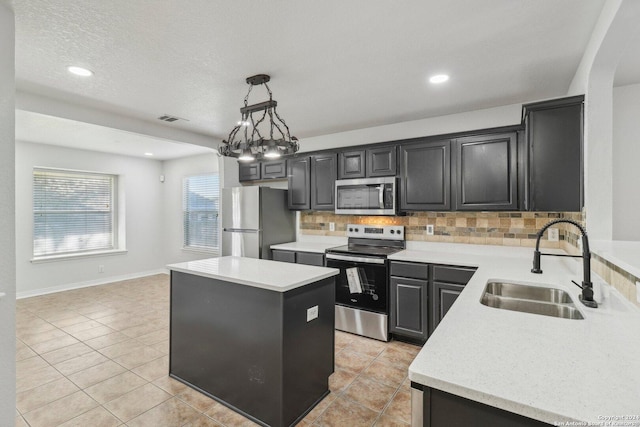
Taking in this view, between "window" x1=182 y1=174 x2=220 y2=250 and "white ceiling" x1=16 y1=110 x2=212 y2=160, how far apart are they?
1.95 ft

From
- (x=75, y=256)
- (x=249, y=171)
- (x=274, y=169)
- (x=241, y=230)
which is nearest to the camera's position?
(x=241, y=230)

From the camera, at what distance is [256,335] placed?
6.75 feet

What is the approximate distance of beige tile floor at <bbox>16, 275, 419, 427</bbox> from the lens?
6.85ft

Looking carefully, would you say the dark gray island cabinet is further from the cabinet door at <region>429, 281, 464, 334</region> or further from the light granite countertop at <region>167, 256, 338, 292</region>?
the cabinet door at <region>429, 281, 464, 334</region>

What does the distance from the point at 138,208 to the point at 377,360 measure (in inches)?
217

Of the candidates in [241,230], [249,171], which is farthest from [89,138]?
[241,230]

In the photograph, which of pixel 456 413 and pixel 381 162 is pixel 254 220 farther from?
pixel 456 413

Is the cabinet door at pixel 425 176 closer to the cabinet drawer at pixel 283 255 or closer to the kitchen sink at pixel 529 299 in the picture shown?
the kitchen sink at pixel 529 299

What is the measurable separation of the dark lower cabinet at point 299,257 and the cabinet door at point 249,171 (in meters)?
1.34

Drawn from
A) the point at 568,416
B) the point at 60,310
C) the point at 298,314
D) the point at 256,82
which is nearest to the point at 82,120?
the point at 256,82

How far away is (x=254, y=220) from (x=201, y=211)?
7.37 feet

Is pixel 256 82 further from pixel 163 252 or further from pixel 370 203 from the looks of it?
pixel 163 252

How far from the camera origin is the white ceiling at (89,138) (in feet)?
11.6

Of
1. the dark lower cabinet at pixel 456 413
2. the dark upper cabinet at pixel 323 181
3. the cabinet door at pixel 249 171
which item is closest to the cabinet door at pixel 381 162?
the dark upper cabinet at pixel 323 181
